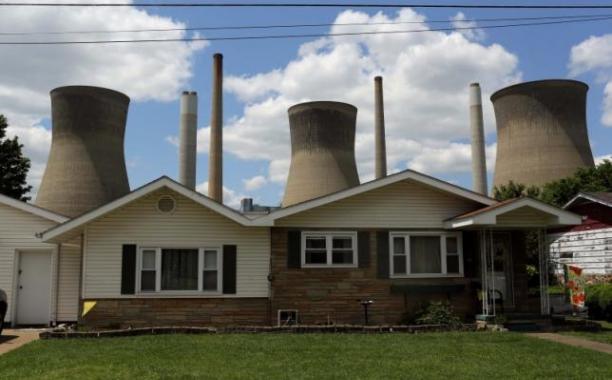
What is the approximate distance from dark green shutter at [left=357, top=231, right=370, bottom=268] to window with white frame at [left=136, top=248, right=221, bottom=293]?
369cm

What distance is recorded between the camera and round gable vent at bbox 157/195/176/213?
15.4 m

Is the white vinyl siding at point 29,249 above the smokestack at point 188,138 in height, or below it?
below

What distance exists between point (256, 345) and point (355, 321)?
4674mm

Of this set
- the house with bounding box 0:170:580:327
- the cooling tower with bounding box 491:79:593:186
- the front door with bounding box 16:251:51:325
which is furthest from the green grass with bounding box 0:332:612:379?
the cooling tower with bounding box 491:79:593:186

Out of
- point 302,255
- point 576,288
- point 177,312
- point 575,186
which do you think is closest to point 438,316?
point 302,255

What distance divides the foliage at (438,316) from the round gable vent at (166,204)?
6.88 metres

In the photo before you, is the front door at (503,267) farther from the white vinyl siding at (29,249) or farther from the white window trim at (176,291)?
the white vinyl siding at (29,249)

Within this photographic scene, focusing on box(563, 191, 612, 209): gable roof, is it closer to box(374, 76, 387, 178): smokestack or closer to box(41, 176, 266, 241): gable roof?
box(41, 176, 266, 241): gable roof

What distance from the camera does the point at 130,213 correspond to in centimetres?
1527

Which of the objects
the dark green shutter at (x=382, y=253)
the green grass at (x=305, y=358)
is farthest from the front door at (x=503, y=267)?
the green grass at (x=305, y=358)

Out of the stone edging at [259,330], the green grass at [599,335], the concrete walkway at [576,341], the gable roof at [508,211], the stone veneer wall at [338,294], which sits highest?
the gable roof at [508,211]

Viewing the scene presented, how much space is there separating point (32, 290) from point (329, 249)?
331 inches

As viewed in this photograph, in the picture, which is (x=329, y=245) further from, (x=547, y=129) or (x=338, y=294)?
(x=547, y=129)

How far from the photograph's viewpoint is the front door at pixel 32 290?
54.6 feet
